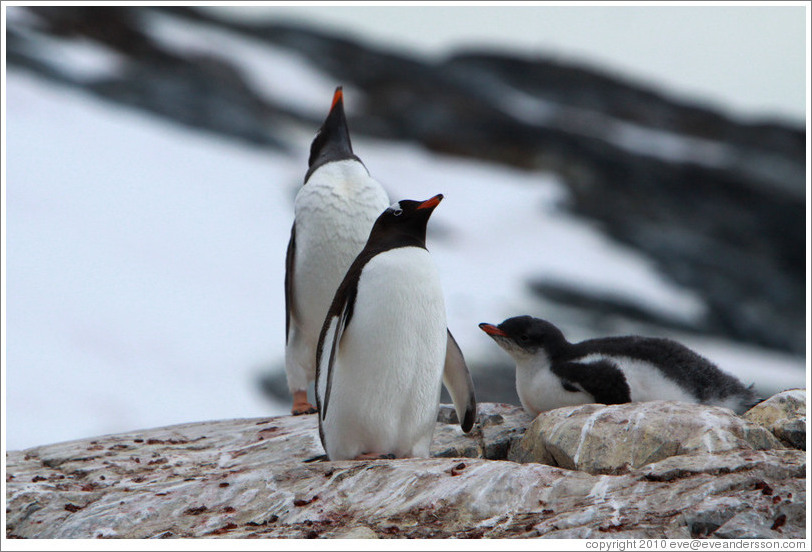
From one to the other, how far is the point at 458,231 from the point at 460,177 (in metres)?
3.00

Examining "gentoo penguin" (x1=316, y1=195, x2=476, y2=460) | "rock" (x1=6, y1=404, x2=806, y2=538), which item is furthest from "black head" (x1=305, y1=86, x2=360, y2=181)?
"rock" (x1=6, y1=404, x2=806, y2=538)

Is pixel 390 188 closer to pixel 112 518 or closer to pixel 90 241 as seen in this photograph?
pixel 90 241

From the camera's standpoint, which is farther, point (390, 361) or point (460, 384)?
point (460, 384)

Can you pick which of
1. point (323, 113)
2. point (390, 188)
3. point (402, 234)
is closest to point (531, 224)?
point (390, 188)

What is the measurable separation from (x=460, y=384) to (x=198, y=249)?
35.1 feet

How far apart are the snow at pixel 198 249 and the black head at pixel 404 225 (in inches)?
231

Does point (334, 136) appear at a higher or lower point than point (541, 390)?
higher

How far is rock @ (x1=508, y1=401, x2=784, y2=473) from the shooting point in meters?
3.19

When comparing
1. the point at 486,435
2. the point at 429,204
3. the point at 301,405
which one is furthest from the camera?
the point at 301,405

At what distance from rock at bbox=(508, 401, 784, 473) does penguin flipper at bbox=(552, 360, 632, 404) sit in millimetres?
309

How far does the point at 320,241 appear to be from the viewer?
4.55m

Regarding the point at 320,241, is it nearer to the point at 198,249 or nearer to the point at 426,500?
the point at 426,500

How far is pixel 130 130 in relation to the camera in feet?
57.4

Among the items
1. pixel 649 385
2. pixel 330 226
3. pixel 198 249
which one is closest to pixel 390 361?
pixel 649 385
